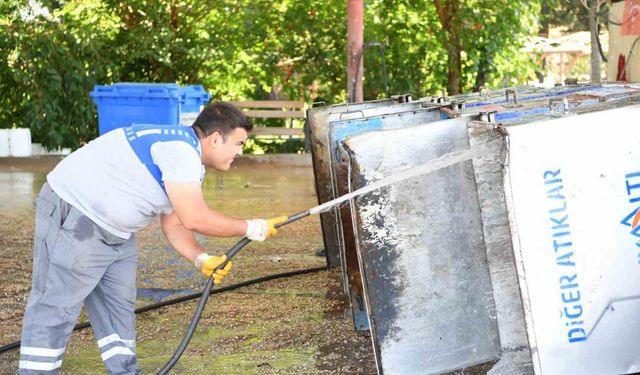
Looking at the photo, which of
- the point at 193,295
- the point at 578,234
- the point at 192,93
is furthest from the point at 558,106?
the point at 192,93

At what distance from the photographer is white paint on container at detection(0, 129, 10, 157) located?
53.9 feet

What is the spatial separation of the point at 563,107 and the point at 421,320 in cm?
Answer: 110

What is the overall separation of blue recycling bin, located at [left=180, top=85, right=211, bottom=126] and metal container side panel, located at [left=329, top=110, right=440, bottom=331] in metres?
8.26

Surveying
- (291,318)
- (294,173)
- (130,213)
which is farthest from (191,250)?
(294,173)

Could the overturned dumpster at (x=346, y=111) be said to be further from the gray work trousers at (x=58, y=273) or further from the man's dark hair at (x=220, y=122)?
the gray work trousers at (x=58, y=273)

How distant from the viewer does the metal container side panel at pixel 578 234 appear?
14.0ft

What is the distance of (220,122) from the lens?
4.66 m

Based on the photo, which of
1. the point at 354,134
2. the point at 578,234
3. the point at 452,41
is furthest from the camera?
the point at 452,41

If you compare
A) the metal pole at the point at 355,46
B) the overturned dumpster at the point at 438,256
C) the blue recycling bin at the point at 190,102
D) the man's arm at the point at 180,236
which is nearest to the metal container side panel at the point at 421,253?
the overturned dumpster at the point at 438,256

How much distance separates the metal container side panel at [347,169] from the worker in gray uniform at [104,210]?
44.7 inches

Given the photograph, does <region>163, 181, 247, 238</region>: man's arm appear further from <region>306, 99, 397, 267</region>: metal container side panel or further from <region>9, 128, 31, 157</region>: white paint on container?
<region>9, 128, 31, 157</region>: white paint on container

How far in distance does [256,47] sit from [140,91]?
486 cm

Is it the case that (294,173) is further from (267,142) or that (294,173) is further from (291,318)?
(291,318)

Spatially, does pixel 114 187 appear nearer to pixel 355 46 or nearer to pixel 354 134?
pixel 354 134
